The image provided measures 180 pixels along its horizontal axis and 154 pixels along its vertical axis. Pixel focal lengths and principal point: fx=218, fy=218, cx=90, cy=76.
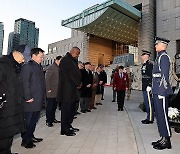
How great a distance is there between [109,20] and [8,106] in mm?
28681

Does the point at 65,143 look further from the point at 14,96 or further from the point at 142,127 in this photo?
the point at 142,127

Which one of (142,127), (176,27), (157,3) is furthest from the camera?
(157,3)

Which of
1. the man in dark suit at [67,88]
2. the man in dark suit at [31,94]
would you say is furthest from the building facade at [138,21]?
the man in dark suit at [31,94]

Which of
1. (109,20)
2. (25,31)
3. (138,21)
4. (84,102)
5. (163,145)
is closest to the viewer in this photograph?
(163,145)

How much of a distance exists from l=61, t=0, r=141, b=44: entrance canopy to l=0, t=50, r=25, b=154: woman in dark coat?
24846mm

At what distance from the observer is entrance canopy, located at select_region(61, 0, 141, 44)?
27.2 m

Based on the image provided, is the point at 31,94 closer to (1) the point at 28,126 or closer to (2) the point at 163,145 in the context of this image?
A: (1) the point at 28,126

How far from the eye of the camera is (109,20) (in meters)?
29.9

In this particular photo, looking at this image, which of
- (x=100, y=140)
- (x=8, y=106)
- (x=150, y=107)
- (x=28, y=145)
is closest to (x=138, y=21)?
(x=150, y=107)

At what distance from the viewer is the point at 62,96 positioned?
480 cm

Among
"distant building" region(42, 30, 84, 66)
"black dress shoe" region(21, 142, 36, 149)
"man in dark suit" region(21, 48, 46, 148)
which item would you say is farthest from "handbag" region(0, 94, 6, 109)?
"distant building" region(42, 30, 84, 66)

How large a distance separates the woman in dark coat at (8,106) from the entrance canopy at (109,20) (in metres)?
24.8

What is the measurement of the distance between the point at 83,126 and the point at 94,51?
34.3 meters

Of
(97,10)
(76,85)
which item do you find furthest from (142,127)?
(97,10)
